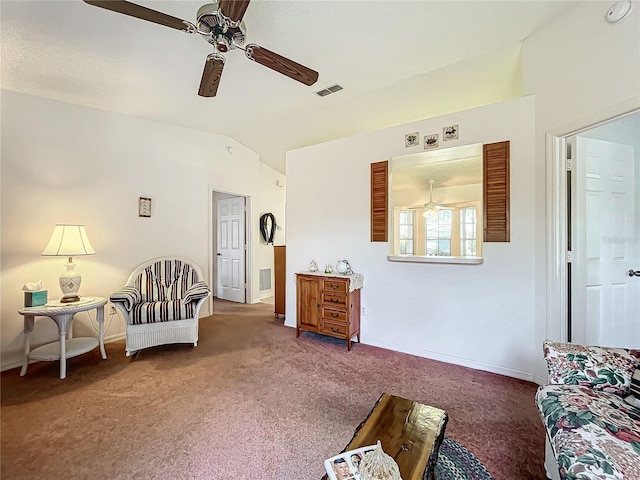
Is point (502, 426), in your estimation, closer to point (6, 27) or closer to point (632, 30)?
point (632, 30)

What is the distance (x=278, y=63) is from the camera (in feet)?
6.59

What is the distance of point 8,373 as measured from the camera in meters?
2.54

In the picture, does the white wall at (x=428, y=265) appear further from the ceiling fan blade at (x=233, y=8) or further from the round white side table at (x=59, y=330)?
the round white side table at (x=59, y=330)

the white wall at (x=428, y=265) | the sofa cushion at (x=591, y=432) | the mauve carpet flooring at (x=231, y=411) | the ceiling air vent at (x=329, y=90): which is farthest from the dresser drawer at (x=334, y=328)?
the ceiling air vent at (x=329, y=90)

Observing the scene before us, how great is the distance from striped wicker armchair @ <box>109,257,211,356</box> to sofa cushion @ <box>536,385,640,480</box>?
2996mm

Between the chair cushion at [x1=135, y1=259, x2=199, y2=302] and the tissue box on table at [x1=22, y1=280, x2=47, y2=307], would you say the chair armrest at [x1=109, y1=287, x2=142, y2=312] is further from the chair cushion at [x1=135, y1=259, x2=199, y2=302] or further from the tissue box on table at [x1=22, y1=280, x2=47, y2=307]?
the tissue box on table at [x1=22, y1=280, x2=47, y2=307]

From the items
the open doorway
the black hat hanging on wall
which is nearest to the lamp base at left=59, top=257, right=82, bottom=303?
the open doorway

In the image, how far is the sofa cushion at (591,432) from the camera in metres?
0.95

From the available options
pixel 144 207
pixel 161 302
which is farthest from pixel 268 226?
pixel 161 302

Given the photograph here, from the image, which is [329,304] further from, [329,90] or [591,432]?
[329,90]

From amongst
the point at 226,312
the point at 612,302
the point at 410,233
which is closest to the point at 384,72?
the point at 612,302

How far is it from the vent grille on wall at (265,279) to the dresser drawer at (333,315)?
2587 mm

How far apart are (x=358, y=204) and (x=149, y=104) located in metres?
2.73

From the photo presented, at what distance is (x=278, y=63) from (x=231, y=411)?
2510 mm
